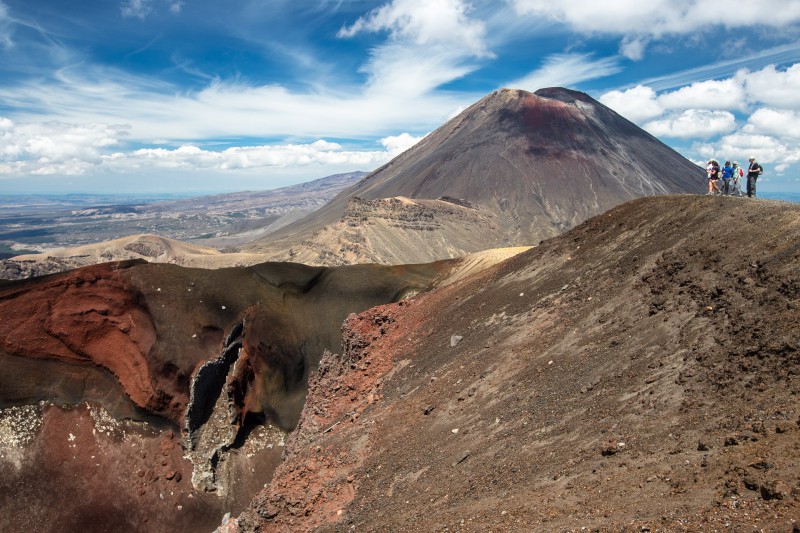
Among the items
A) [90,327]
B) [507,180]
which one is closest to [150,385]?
[90,327]

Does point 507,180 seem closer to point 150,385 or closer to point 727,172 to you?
point 727,172

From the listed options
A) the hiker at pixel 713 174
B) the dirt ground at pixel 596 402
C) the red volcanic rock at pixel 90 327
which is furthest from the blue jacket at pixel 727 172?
the red volcanic rock at pixel 90 327

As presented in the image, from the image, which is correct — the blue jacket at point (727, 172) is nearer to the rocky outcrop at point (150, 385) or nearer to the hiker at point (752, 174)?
the hiker at point (752, 174)

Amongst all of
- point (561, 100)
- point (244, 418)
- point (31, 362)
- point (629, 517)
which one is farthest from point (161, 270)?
point (561, 100)

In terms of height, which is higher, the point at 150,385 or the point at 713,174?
the point at 713,174

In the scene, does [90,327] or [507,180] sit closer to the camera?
[90,327]

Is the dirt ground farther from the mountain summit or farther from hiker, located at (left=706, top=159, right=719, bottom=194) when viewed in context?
the mountain summit
